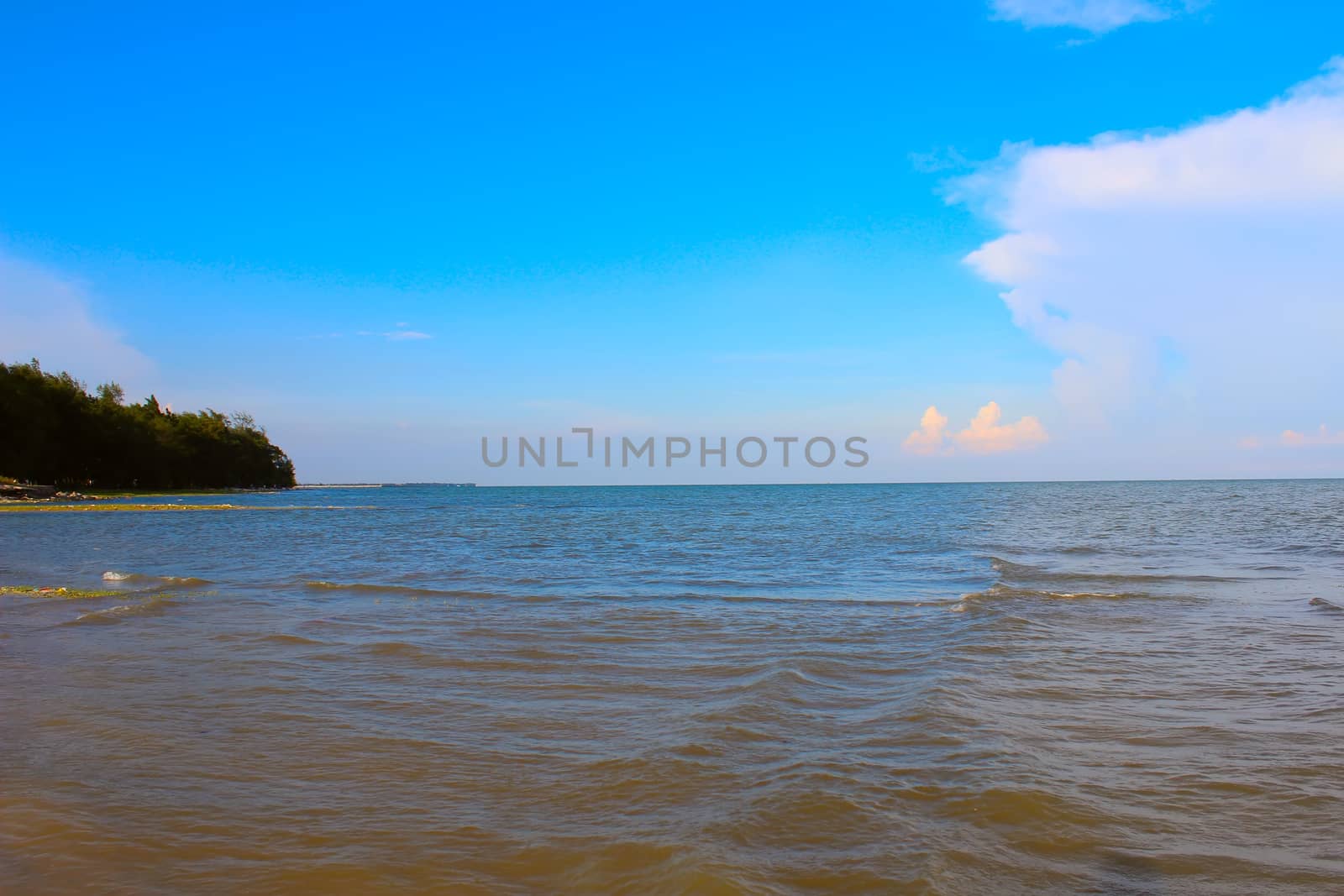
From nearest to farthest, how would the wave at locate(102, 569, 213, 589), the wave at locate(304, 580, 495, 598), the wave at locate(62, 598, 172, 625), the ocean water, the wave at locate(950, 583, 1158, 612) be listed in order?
the ocean water
the wave at locate(62, 598, 172, 625)
the wave at locate(950, 583, 1158, 612)
the wave at locate(304, 580, 495, 598)
the wave at locate(102, 569, 213, 589)

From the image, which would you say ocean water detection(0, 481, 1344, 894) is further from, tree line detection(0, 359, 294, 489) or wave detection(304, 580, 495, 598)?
tree line detection(0, 359, 294, 489)

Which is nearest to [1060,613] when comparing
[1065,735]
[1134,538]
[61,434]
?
[1065,735]

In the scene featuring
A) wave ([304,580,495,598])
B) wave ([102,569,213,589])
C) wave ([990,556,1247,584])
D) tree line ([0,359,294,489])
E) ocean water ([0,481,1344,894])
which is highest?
tree line ([0,359,294,489])

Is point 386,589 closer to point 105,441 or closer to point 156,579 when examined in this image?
point 156,579

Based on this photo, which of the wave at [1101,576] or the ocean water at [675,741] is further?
the wave at [1101,576]

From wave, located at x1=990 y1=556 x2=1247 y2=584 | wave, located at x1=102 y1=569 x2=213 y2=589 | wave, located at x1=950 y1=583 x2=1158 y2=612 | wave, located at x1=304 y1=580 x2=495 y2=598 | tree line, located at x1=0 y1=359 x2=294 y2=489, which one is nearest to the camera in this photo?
wave, located at x1=950 y1=583 x2=1158 y2=612

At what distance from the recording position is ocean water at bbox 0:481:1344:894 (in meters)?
4.87

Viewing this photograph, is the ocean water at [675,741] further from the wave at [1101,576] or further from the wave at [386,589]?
the wave at [1101,576]

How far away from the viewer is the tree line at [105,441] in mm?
76562

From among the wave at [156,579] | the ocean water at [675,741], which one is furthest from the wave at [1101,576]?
the wave at [156,579]

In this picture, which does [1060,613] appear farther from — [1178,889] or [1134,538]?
[1134,538]

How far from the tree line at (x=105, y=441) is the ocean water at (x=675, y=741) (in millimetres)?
77478

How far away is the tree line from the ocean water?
7748 cm

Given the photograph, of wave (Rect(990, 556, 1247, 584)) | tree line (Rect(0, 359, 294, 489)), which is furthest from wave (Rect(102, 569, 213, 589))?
tree line (Rect(0, 359, 294, 489))
